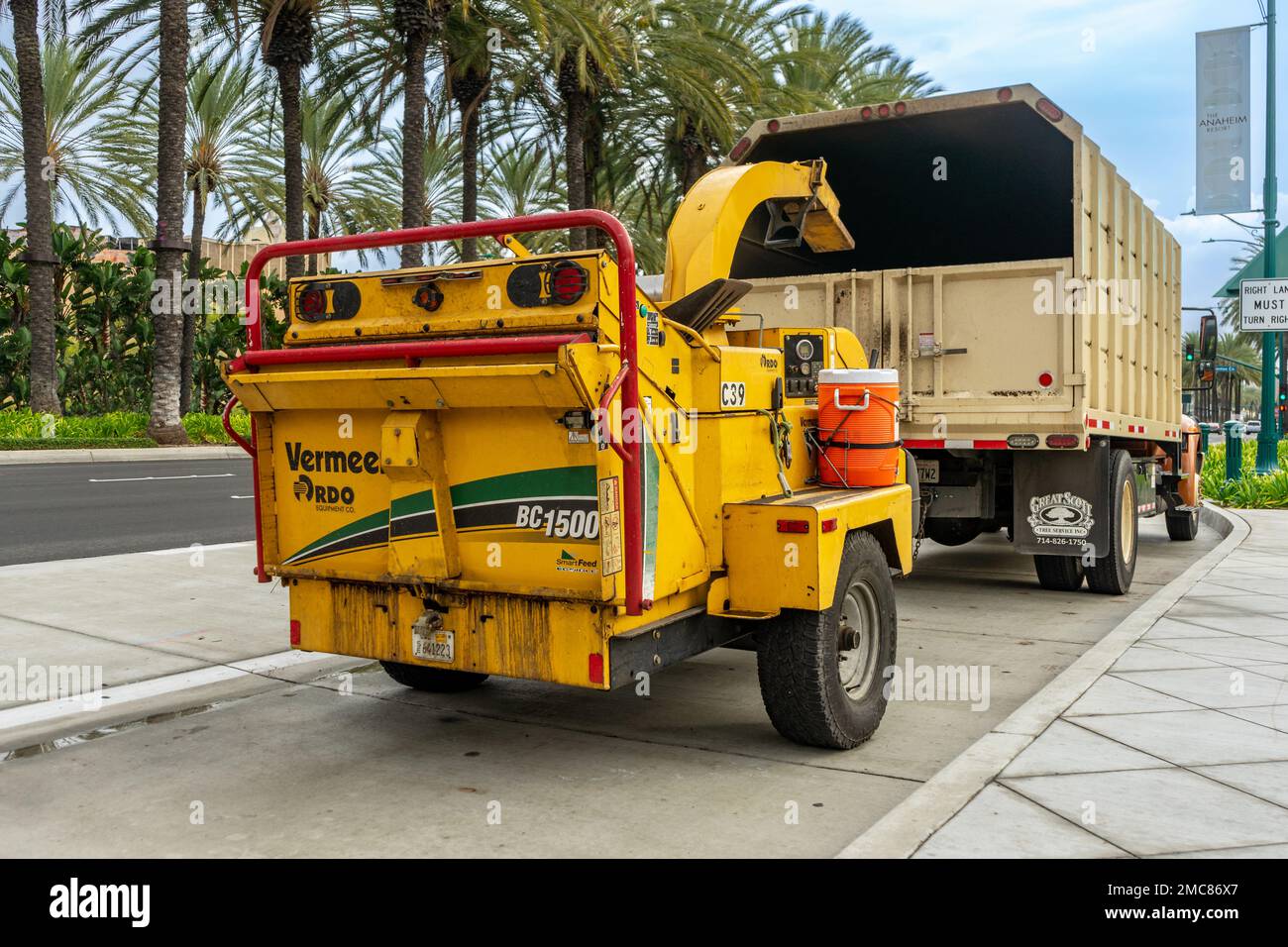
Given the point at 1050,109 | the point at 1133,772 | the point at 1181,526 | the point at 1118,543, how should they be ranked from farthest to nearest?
1. the point at 1181,526
2. the point at 1118,543
3. the point at 1050,109
4. the point at 1133,772

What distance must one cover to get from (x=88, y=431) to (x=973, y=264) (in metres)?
20.5

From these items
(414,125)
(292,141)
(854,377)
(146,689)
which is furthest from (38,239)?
(854,377)

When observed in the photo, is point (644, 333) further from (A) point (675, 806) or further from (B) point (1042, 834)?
(B) point (1042, 834)

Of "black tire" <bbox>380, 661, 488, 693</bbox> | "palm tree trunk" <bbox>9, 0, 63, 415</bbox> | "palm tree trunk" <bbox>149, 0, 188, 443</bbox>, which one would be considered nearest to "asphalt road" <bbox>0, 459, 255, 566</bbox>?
"palm tree trunk" <bbox>149, 0, 188, 443</bbox>

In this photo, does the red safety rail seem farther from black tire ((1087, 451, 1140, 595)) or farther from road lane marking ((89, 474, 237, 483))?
road lane marking ((89, 474, 237, 483))

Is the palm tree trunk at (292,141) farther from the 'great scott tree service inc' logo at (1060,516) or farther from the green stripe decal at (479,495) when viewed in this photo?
the green stripe decal at (479,495)

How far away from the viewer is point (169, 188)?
23172 millimetres

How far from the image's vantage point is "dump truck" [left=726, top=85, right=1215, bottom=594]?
8.91 meters

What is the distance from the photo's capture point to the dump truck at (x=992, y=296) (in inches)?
351

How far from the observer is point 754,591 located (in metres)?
4.96

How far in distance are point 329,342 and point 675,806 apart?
2.47 metres

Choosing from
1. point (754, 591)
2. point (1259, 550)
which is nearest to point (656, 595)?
point (754, 591)

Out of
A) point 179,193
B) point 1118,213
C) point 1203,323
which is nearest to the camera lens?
point 1118,213

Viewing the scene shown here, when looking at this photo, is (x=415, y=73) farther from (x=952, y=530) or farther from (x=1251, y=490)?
(x=1251, y=490)
